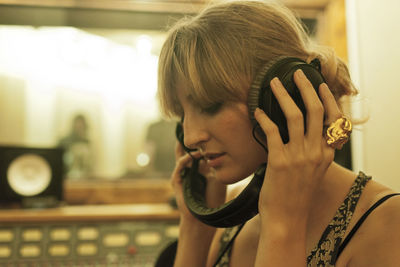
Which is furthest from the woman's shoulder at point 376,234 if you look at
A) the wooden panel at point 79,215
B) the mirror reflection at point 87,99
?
the mirror reflection at point 87,99

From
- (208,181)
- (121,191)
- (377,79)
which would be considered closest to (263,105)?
(208,181)

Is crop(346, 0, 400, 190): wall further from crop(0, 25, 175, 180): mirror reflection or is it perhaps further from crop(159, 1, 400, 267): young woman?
crop(0, 25, 175, 180): mirror reflection

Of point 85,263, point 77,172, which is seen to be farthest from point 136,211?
point 77,172

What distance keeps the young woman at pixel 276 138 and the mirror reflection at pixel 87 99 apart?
1.42 metres

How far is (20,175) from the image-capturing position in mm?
1711

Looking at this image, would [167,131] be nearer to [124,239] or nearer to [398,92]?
[124,239]

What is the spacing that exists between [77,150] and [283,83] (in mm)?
1922

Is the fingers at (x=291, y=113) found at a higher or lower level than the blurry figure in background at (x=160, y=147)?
higher

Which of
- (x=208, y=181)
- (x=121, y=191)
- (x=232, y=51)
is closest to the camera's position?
(x=232, y=51)

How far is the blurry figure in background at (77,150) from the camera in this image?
7.36 ft

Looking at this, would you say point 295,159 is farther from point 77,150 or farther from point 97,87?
point 97,87

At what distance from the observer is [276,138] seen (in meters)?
0.71

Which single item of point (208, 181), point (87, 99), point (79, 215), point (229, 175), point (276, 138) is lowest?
point (79, 215)

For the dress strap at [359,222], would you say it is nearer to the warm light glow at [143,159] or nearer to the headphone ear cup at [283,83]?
the headphone ear cup at [283,83]
